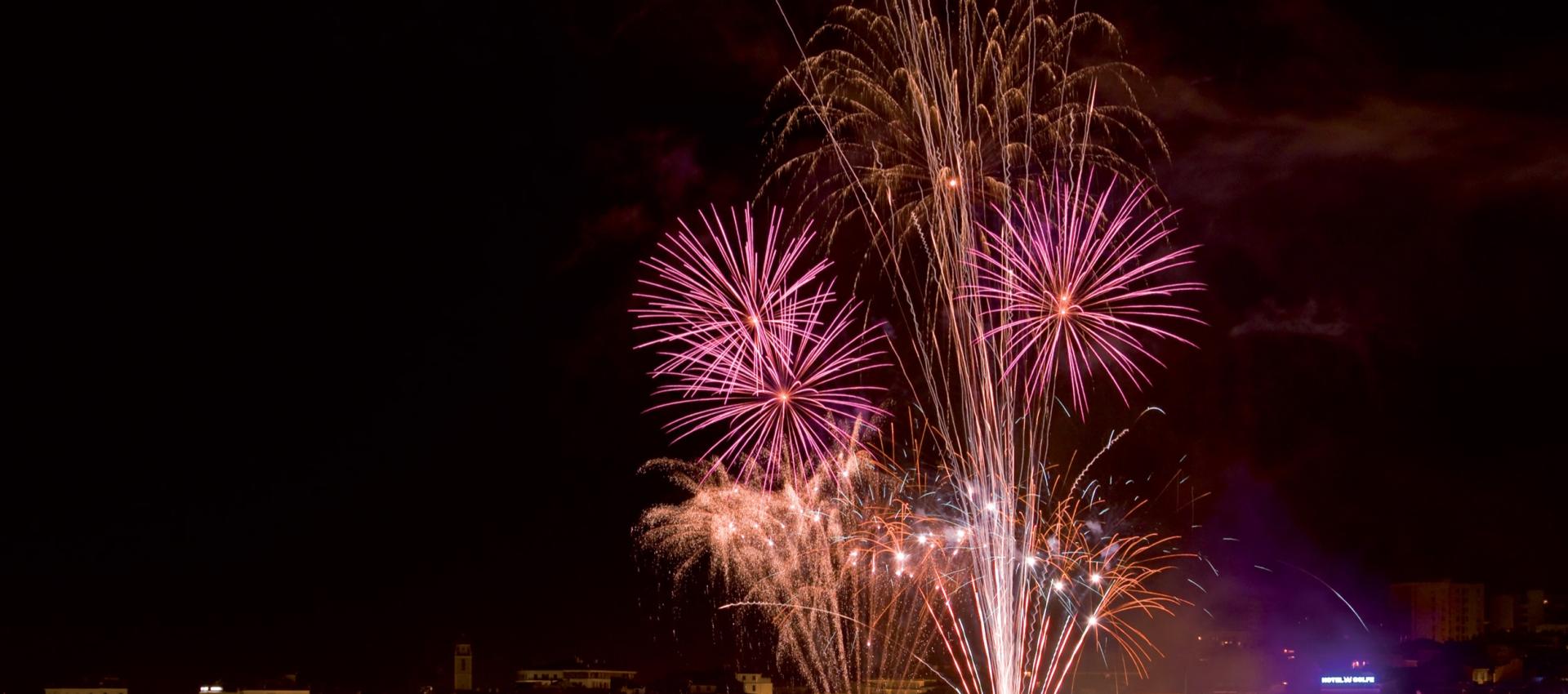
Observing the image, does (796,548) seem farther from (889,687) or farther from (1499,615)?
(1499,615)

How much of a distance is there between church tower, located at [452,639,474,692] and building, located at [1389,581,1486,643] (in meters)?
42.4

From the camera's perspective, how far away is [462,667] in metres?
61.3

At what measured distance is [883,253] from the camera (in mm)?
16375

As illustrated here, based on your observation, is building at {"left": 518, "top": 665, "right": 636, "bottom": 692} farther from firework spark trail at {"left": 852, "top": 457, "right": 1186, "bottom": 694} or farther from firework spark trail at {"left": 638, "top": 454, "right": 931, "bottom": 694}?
firework spark trail at {"left": 852, "top": 457, "right": 1186, "bottom": 694}

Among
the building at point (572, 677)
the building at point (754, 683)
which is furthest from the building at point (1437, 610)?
the building at point (572, 677)

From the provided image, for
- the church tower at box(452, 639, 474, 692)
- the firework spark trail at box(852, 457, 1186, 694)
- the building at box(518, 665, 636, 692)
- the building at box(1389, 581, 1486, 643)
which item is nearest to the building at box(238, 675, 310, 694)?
the church tower at box(452, 639, 474, 692)

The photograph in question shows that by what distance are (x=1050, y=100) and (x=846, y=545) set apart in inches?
345

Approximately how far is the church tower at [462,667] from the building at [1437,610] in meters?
42.4

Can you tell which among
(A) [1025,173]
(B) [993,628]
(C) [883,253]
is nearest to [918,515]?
(B) [993,628]

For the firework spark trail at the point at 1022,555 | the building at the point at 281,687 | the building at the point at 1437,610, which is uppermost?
the firework spark trail at the point at 1022,555

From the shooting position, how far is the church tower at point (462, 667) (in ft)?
198

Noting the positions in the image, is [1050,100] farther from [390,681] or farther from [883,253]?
[390,681]

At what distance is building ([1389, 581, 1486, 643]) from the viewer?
51875 millimetres

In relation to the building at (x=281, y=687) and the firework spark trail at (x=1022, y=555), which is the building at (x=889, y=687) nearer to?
the firework spark trail at (x=1022, y=555)
